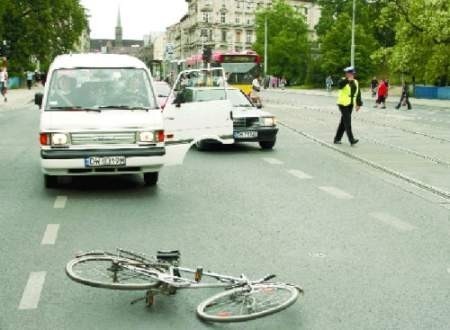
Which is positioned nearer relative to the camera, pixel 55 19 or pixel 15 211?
pixel 15 211

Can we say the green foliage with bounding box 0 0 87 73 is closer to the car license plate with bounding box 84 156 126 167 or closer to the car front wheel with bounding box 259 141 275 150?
the car front wheel with bounding box 259 141 275 150

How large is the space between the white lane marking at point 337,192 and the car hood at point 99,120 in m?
2.57

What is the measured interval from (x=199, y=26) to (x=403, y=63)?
363ft

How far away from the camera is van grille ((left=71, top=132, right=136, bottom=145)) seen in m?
10.7

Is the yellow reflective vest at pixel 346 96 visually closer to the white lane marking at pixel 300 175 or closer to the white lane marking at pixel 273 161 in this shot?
the white lane marking at pixel 273 161

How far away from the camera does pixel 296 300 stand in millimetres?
5402

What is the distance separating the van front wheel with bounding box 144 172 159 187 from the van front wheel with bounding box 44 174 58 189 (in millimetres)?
1307

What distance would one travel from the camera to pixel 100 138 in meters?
10.8

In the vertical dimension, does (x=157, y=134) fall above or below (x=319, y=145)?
above

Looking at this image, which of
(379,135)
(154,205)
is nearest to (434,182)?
(154,205)

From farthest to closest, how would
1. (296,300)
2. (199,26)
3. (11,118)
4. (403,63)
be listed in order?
1. (199,26)
2. (403,63)
3. (11,118)
4. (296,300)

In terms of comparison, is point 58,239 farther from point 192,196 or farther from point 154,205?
point 192,196

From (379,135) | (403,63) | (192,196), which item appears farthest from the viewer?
(403,63)

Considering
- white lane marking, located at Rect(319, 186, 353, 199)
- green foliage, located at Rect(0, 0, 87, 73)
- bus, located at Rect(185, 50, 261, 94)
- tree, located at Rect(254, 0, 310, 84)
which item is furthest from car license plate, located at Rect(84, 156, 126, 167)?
tree, located at Rect(254, 0, 310, 84)
